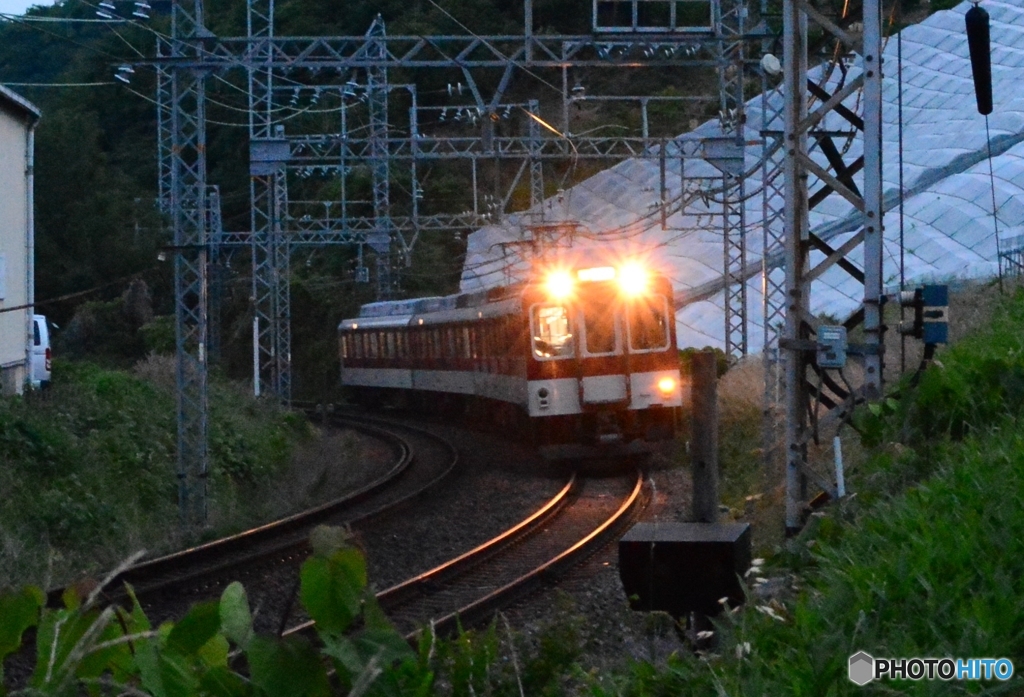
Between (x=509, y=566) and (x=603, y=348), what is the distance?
6396mm

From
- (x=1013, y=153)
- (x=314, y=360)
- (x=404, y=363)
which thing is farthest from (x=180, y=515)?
(x=314, y=360)

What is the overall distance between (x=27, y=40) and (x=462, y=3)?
945 inches

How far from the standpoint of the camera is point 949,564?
4.59 metres

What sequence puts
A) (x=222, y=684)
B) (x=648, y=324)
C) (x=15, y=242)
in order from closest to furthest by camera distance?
(x=222, y=684) → (x=648, y=324) → (x=15, y=242)

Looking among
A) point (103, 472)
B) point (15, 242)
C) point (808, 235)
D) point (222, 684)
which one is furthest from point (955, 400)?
point (15, 242)

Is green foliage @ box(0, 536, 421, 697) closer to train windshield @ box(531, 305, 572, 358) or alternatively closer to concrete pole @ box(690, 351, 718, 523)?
concrete pole @ box(690, 351, 718, 523)

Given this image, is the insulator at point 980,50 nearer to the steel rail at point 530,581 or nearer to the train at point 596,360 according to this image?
the steel rail at point 530,581

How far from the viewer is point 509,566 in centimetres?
1119

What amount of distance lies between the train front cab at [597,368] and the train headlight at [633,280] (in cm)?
3

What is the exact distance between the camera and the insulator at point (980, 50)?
8.25m

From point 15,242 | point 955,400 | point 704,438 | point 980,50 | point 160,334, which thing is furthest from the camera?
point 160,334

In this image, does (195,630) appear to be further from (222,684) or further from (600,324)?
(600,324)

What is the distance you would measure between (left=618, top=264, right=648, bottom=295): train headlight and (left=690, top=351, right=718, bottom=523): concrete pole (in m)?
9.16

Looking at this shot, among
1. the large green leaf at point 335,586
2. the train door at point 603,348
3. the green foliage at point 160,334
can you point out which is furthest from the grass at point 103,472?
the green foliage at point 160,334
